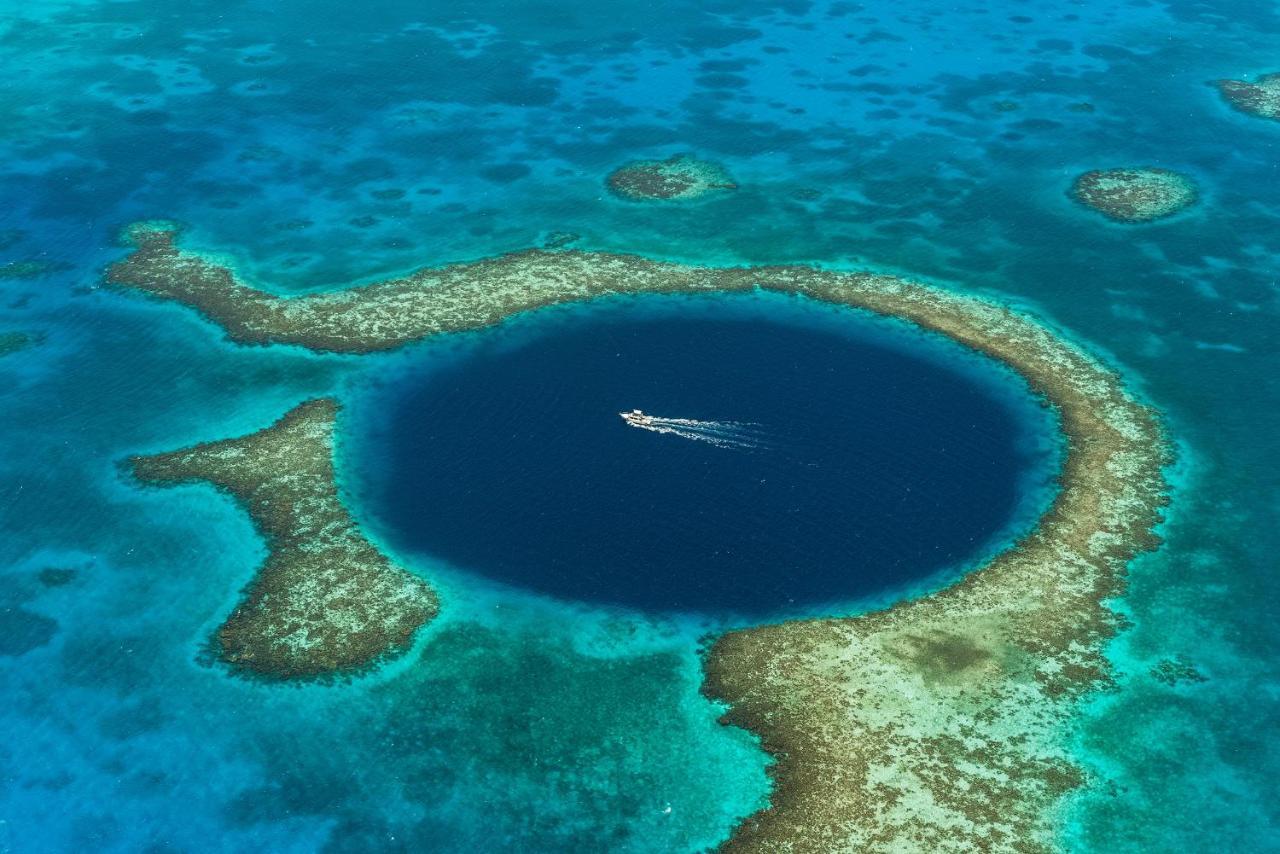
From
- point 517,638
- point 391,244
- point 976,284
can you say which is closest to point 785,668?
point 517,638

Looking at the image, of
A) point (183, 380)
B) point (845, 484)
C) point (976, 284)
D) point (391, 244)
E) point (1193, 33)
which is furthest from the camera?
point (1193, 33)

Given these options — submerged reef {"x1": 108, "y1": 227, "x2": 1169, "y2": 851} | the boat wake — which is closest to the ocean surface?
the boat wake

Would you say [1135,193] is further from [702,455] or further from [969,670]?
[969,670]

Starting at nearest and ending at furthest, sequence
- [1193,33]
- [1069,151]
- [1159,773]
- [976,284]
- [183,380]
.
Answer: [1159,773]
[183,380]
[976,284]
[1069,151]
[1193,33]

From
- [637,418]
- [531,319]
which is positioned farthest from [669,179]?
[637,418]

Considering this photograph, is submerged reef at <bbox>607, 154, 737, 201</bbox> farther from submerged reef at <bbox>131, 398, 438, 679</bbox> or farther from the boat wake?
submerged reef at <bbox>131, 398, 438, 679</bbox>

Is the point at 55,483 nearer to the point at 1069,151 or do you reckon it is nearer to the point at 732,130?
the point at 732,130

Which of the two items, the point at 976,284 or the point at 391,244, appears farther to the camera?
the point at 391,244
